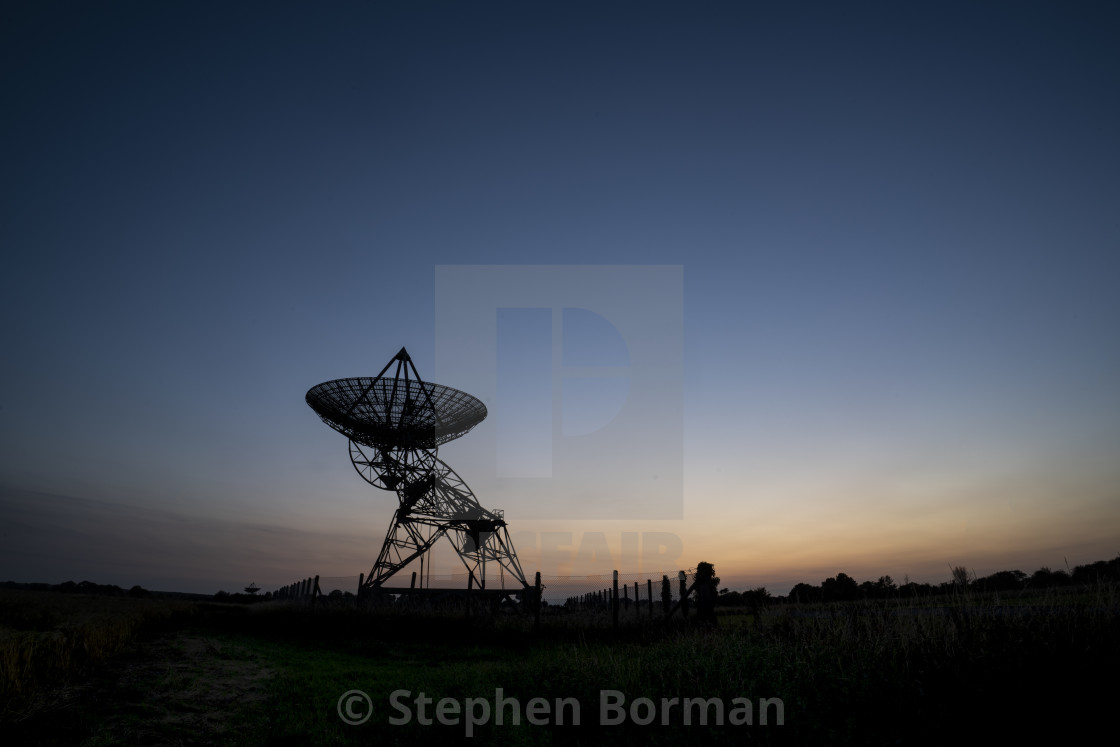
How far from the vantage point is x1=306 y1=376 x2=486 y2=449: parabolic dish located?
95.2ft

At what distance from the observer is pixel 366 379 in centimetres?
2898

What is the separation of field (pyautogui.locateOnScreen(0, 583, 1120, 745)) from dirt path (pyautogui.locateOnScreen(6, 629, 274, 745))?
41mm

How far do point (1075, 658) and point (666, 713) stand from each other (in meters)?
4.75

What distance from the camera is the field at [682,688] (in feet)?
20.7

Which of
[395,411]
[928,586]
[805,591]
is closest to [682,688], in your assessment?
[928,586]

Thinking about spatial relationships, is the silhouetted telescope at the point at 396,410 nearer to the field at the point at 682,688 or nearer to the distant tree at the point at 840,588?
the field at the point at 682,688

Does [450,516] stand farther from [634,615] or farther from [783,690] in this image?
[783,690]

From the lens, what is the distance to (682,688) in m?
8.38

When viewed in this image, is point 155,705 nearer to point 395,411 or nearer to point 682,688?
point 682,688

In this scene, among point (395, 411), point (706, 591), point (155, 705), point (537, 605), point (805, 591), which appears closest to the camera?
point (155, 705)

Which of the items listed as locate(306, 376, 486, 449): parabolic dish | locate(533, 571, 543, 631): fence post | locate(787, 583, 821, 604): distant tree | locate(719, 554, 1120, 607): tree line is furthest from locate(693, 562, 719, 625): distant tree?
locate(306, 376, 486, 449): parabolic dish

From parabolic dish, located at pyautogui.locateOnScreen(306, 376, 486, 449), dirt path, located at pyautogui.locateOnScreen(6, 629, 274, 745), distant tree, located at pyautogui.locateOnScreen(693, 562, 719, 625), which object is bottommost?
dirt path, located at pyautogui.locateOnScreen(6, 629, 274, 745)

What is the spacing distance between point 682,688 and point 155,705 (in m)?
9.13

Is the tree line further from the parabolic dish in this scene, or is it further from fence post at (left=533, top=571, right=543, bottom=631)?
the parabolic dish
